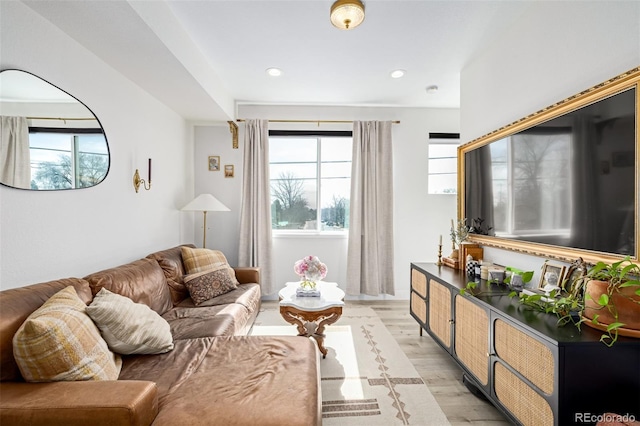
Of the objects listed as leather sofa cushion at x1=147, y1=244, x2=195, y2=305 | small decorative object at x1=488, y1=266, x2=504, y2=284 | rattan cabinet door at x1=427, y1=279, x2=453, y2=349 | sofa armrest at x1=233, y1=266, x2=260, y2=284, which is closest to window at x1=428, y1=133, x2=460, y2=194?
rattan cabinet door at x1=427, y1=279, x2=453, y2=349

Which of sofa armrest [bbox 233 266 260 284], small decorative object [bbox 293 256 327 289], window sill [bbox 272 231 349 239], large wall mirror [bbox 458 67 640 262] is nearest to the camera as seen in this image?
large wall mirror [bbox 458 67 640 262]

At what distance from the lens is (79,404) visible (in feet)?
3.39

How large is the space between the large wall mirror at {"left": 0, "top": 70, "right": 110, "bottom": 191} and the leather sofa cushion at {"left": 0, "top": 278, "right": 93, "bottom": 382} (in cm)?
59

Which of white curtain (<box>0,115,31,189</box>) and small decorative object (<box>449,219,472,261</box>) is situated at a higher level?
white curtain (<box>0,115,31,189</box>)

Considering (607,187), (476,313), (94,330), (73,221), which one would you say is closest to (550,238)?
(607,187)

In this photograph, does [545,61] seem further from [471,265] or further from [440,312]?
[440,312]

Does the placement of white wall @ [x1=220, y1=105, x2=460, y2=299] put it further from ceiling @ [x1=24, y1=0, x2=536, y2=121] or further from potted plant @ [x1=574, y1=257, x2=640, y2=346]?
potted plant @ [x1=574, y1=257, x2=640, y2=346]

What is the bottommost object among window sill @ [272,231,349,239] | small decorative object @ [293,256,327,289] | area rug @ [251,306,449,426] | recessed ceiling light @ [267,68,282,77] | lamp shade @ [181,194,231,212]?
area rug @ [251,306,449,426]

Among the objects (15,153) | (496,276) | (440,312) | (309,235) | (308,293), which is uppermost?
(15,153)

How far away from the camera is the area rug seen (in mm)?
1778

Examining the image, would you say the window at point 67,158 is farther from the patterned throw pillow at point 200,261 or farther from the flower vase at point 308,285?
the flower vase at point 308,285

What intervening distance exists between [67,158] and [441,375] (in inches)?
121

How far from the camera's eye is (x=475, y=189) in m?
2.72

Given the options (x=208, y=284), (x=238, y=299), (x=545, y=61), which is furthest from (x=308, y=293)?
(x=545, y=61)
